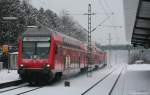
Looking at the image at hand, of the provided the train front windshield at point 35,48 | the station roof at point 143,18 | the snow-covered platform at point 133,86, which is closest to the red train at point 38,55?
the train front windshield at point 35,48

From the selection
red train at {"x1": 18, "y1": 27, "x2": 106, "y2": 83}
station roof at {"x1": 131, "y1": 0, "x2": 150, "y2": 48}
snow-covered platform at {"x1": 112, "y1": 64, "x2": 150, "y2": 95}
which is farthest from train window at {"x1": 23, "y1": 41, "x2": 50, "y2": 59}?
station roof at {"x1": 131, "y1": 0, "x2": 150, "y2": 48}

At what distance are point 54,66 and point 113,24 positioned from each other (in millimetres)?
27147

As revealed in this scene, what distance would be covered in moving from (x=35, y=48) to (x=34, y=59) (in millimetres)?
737

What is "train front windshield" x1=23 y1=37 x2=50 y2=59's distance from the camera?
28.4 metres

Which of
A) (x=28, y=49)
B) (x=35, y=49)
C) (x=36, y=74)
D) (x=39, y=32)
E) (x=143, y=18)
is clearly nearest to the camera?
(x=36, y=74)

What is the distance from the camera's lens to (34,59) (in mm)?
28125

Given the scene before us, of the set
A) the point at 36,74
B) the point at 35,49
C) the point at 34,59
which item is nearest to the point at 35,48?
the point at 35,49

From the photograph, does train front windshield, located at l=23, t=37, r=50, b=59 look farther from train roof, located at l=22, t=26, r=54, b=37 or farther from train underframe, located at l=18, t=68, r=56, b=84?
train underframe, located at l=18, t=68, r=56, b=84

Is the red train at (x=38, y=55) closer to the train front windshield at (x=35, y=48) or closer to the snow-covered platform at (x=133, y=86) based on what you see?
the train front windshield at (x=35, y=48)

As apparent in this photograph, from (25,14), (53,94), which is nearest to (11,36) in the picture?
(25,14)

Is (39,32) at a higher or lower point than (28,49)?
higher

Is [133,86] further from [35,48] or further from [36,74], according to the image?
[35,48]

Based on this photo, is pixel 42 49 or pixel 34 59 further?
pixel 42 49

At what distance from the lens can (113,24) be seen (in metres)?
54.8
